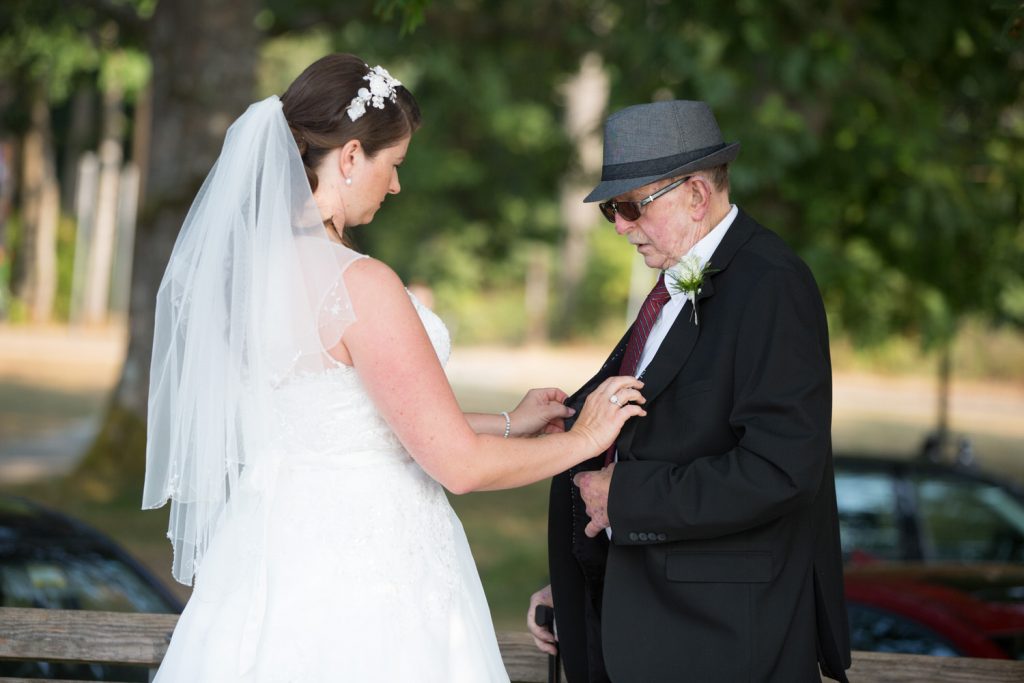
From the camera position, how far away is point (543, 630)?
133 inches

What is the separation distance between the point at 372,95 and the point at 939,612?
3817mm

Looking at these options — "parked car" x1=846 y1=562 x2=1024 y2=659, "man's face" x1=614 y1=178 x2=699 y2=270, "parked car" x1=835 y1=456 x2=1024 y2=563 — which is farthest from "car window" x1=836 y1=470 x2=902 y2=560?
"man's face" x1=614 y1=178 x2=699 y2=270

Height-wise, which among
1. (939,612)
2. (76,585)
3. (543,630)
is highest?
(543,630)

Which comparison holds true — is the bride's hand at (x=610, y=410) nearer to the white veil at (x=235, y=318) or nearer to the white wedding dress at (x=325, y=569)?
the white wedding dress at (x=325, y=569)

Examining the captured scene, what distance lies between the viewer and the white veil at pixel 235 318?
114 inches

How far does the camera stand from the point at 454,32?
13.5 metres

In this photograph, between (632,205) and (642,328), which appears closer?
(632,205)

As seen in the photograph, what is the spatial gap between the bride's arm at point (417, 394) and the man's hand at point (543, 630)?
1.99ft

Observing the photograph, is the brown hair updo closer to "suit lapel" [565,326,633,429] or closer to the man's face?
the man's face

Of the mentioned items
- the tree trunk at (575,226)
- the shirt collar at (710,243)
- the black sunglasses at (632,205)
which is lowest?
the shirt collar at (710,243)

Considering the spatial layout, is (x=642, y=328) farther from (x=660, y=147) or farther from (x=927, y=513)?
(x=927, y=513)

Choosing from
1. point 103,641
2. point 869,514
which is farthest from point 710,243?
point 869,514

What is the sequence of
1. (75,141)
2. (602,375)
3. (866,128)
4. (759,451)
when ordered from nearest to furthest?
(759,451) → (602,375) → (866,128) → (75,141)

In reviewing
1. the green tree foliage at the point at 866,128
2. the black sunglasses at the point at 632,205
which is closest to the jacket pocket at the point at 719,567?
the black sunglasses at the point at 632,205
